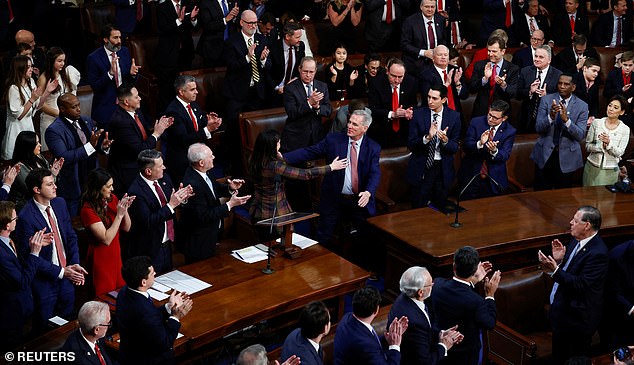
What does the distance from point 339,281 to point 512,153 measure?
2981 mm

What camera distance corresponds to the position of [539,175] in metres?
8.50

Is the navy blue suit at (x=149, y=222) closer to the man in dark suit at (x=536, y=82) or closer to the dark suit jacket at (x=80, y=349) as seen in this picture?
the dark suit jacket at (x=80, y=349)

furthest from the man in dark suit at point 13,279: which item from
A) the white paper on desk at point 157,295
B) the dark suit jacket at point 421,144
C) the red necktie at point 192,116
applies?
the dark suit jacket at point 421,144

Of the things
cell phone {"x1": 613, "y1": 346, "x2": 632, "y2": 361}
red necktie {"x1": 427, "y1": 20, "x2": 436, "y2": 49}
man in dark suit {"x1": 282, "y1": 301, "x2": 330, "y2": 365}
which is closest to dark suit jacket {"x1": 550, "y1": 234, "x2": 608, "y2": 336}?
cell phone {"x1": 613, "y1": 346, "x2": 632, "y2": 361}

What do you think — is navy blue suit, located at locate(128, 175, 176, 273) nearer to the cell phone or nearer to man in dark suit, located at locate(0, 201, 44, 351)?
man in dark suit, located at locate(0, 201, 44, 351)

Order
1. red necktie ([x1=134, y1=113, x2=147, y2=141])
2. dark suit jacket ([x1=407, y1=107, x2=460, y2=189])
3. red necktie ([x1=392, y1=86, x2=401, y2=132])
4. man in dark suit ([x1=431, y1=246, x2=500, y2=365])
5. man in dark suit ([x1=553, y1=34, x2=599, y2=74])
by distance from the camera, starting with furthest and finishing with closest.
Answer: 1. man in dark suit ([x1=553, y1=34, x2=599, y2=74])
2. red necktie ([x1=392, y1=86, x2=401, y2=132])
3. dark suit jacket ([x1=407, y1=107, x2=460, y2=189])
4. red necktie ([x1=134, y1=113, x2=147, y2=141])
5. man in dark suit ([x1=431, y1=246, x2=500, y2=365])

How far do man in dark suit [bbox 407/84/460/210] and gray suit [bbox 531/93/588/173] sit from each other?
0.97 meters

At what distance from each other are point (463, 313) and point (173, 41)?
527 cm

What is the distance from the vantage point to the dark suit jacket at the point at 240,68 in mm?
8852

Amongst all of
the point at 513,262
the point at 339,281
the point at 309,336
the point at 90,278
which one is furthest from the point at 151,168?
the point at 513,262

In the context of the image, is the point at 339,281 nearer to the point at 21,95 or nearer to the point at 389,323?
the point at 389,323

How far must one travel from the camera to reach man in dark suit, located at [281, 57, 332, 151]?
26.8 ft

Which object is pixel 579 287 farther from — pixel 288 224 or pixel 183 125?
pixel 183 125

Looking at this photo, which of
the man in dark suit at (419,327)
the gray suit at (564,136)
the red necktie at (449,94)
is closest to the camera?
the man in dark suit at (419,327)
